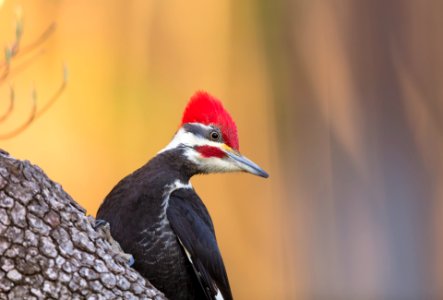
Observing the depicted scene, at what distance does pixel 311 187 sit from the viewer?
5.45m

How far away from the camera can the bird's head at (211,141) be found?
9.35 ft

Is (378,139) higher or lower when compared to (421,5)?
lower

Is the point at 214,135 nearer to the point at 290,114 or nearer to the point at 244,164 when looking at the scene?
the point at 244,164

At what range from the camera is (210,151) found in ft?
9.35

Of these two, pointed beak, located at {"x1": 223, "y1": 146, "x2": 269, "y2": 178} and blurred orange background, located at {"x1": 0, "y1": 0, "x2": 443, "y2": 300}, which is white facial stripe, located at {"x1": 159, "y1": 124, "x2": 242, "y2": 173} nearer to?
pointed beak, located at {"x1": 223, "y1": 146, "x2": 269, "y2": 178}

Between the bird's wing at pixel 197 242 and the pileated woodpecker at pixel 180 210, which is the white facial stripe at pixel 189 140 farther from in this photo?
the bird's wing at pixel 197 242

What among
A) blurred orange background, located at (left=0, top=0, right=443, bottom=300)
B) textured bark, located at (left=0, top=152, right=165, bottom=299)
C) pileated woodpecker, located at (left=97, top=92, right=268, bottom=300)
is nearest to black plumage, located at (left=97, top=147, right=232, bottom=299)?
pileated woodpecker, located at (left=97, top=92, right=268, bottom=300)

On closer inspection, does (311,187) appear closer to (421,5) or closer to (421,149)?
(421,149)

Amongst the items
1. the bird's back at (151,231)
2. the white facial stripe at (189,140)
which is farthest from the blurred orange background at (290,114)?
the bird's back at (151,231)

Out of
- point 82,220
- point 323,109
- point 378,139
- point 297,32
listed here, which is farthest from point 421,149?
point 82,220

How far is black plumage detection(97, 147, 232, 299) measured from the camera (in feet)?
8.77

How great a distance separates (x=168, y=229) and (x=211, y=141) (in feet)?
1.03

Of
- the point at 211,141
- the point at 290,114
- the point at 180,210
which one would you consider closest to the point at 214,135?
the point at 211,141

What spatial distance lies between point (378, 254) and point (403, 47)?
1.18 meters
